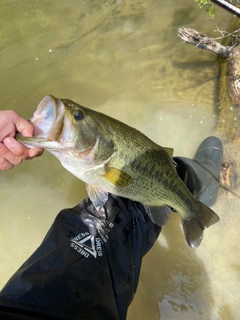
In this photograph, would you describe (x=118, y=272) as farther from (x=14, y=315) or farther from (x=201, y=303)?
(x=201, y=303)

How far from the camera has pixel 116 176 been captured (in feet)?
5.69

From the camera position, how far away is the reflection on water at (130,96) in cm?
260

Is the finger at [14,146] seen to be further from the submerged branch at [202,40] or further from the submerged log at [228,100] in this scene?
the submerged branch at [202,40]

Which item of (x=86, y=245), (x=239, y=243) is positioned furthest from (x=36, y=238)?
(x=239, y=243)

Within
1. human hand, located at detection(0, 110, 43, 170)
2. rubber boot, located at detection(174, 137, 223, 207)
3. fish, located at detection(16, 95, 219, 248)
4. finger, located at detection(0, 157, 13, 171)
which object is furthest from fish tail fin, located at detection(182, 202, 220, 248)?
finger, located at detection(0, 157, 13, 171)

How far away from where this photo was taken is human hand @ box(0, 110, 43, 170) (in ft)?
5.33

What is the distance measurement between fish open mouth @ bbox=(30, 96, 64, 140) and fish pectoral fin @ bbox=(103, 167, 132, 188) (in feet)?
1.25

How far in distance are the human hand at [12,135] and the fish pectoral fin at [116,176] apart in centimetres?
43

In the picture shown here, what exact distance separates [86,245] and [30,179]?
1450 millimetres

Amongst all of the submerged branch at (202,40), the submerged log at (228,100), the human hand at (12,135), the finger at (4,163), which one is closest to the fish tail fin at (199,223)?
the submerged log at (228,100)

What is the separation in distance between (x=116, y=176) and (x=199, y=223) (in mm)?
753

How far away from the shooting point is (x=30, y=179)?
3.02m

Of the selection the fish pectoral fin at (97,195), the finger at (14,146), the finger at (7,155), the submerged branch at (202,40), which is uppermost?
the submerged branch at (202,40)

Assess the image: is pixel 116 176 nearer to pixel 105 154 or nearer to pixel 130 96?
pixel 105 154
